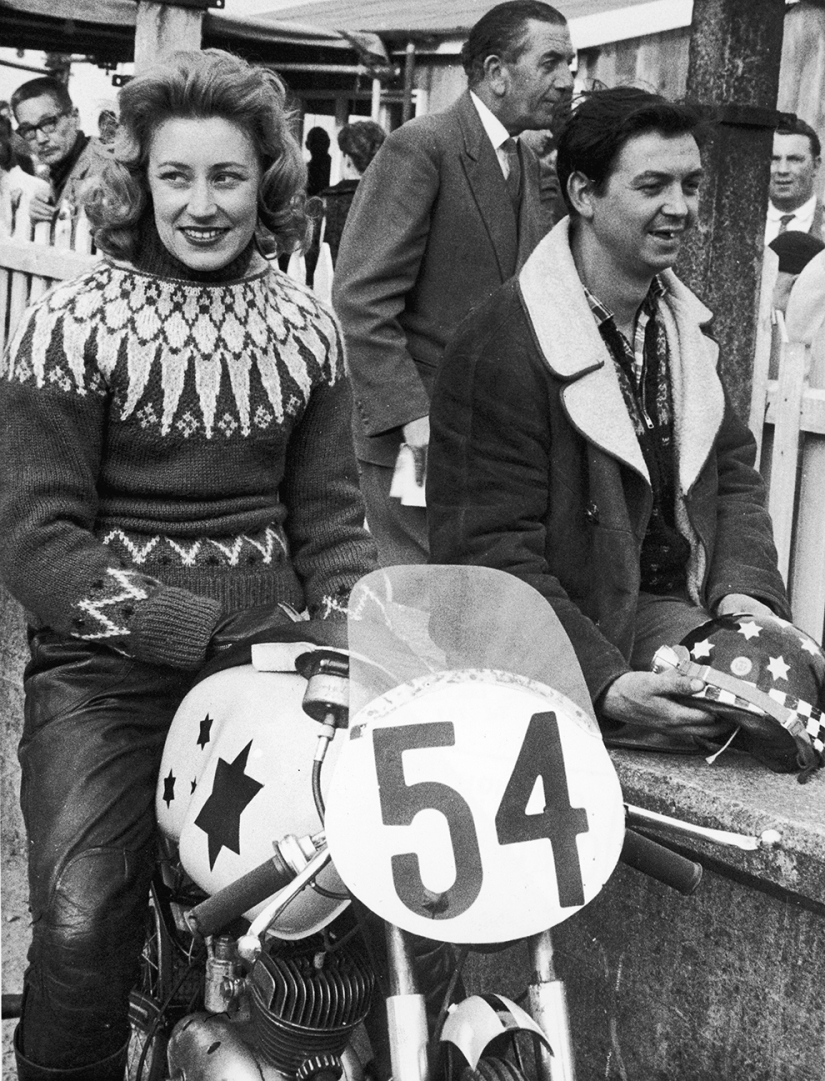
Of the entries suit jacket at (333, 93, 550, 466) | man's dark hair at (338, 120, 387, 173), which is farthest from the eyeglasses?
suit jacket at (333, 93, 550, 466)

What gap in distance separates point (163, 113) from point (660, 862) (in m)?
1.61

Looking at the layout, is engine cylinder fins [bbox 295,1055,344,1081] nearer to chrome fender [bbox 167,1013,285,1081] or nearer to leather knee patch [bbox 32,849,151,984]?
chrome fender [bbox 167,1013,285,1081]

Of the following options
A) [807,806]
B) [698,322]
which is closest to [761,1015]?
[807,806]

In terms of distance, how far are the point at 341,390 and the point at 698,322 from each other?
873mm

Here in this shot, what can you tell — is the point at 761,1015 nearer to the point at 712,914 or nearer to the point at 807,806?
the point at 712,914

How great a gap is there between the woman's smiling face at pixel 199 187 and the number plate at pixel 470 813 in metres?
1.18

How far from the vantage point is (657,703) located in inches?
115

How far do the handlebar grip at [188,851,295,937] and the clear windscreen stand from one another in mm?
210

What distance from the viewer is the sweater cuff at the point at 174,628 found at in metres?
2.56

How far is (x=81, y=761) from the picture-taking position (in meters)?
2.59

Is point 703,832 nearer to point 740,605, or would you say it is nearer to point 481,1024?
point 481,1024

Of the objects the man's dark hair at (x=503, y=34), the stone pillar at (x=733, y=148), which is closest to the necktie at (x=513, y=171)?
the man's dark hair at (x=503, y=34)

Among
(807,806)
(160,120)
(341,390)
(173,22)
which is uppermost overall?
(173,22)

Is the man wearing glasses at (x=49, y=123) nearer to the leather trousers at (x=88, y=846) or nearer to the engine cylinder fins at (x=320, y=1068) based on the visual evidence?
the leather trousers at (x=88, y=846)
